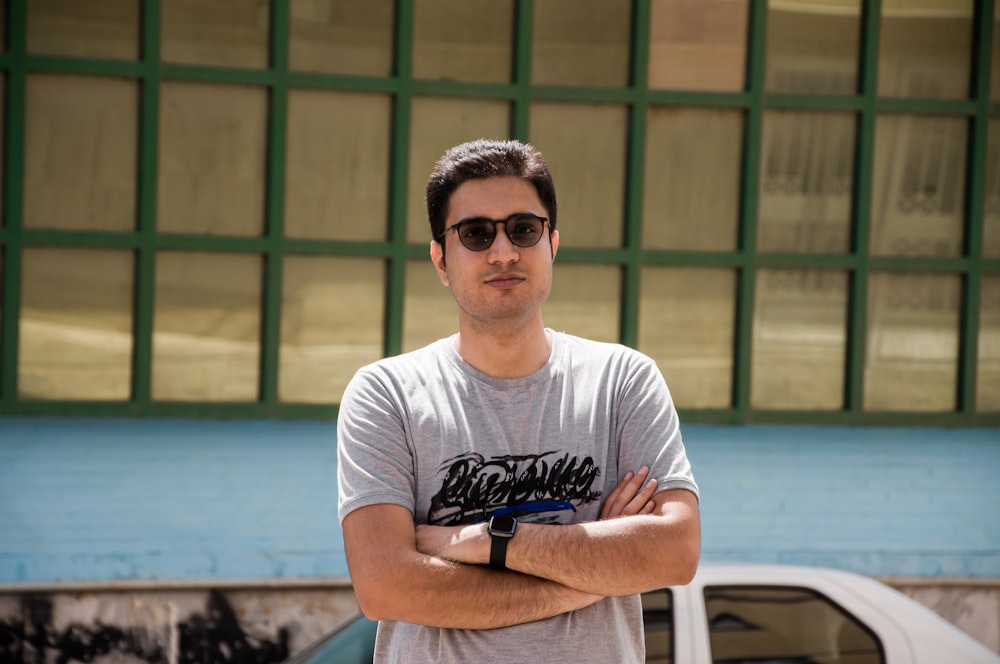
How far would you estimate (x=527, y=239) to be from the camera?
267 cm

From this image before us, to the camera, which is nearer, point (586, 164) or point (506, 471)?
point (506, 471)

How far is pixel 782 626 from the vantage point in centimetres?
401

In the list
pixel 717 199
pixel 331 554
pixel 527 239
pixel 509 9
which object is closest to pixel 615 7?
pixel 509 9

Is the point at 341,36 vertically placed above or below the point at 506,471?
above

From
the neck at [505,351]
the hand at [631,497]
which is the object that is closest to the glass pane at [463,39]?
the neck at [505,351]

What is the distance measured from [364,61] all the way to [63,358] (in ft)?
7.83

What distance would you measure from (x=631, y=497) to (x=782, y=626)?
175cm

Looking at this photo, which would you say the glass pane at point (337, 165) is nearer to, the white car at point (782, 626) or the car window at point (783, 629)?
the white car at point (782, 626)

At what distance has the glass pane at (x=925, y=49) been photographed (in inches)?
266

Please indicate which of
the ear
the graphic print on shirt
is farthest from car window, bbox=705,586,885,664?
the ear

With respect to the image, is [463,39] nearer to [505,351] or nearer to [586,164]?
→ [586,164]

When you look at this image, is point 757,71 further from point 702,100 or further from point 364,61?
point 364,61

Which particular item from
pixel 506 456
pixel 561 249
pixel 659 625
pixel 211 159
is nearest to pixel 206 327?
pixel 211 159

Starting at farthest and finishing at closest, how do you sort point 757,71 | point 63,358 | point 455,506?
point 757,71 → point 63,358 → point 455,506
